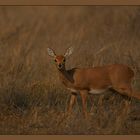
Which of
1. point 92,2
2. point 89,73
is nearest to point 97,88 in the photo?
point 89,73

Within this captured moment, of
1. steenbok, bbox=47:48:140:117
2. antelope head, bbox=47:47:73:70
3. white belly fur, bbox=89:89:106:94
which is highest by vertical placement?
antelope head, bbox=47:47:73:70

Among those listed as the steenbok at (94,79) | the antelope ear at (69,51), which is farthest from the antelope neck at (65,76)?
the antelope ear at (69,51)

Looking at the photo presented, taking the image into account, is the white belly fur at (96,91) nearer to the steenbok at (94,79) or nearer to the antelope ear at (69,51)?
the steenbok at (94,79)

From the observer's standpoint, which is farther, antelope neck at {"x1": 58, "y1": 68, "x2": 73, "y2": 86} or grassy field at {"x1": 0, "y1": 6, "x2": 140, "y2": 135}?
antelope neck at {"x1": 58, "y1": 68, "x2": 73, "y2": 86}

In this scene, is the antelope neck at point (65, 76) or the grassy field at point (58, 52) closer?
the grassy field at point (58, 52)

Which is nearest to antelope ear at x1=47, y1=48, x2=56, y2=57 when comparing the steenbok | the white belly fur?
the steenbok

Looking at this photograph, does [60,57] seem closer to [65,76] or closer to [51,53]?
[51,53]

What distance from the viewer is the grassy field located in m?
10.7

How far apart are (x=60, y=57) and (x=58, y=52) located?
0.25 ft

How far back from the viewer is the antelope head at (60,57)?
1066cm

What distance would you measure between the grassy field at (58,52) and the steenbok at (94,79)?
0.05m

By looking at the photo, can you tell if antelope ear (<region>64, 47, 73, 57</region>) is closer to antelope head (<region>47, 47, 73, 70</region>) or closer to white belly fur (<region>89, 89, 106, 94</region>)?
antelope head (<region>47, 47, 73, 70</region>)

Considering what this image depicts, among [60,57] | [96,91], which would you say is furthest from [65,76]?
[96,91]

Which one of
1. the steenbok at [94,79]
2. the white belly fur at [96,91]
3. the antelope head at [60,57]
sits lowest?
the white belly fur at [96,91]
